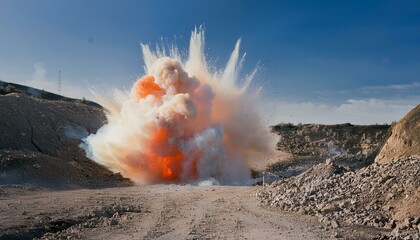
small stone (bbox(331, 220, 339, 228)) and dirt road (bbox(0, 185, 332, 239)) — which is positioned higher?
dirt road (bbox(0, 185, 332, 239))

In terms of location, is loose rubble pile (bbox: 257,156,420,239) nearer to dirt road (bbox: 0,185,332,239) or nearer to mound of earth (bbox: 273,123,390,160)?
dirt road (bbox: 0,185,332,239)

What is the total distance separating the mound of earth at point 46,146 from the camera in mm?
20234

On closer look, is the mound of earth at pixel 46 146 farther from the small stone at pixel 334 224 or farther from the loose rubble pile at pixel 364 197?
the small stone at pixel 334 224

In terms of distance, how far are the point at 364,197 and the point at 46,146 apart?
770 inches

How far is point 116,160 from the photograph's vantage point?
2508 cm

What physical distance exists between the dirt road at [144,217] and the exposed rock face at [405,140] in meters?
5.94

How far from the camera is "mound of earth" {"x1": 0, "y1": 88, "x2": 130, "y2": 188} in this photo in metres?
20.2

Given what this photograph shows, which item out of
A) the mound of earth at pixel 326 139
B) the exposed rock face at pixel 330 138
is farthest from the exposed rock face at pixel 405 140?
the exposed rock face at pixel 330 138

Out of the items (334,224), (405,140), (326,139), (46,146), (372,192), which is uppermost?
(326,139)

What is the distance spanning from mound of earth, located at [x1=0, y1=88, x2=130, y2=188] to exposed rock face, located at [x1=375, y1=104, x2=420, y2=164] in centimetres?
1278

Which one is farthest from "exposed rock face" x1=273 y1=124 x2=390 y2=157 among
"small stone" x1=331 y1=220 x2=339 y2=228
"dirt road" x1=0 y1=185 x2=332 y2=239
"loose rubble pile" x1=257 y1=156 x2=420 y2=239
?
"small stone" x1=331 y1=220 x2=339 y2=228

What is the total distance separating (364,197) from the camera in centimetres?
1366

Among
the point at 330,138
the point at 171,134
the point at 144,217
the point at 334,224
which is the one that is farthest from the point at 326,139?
the point at 144,217

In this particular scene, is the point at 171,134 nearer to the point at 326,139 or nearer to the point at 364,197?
the point at 364,197
